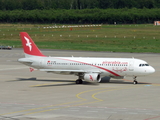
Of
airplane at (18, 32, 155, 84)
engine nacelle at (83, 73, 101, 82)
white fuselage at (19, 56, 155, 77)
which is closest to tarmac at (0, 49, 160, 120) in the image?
engine nacelle at (83, 73, 101, 82)

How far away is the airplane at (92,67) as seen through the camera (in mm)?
63344

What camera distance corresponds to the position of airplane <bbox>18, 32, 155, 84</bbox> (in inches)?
2494

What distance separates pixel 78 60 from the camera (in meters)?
65.8

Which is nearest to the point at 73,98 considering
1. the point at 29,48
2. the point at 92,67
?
the point at 92,67

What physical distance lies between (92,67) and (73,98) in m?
13.3

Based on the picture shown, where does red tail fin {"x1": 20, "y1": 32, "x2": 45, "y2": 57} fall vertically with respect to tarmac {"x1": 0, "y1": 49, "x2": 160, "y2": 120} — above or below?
above

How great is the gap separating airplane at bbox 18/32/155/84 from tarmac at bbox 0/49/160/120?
1577mm

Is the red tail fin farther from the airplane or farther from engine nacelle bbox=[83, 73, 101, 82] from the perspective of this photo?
engine nacelle bbox=[83, 73, 101, 82]

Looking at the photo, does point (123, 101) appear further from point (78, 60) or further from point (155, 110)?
point (78, 60)

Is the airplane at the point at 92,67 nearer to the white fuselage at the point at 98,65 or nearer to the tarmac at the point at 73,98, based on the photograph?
the white fuselage at the point at 98,65

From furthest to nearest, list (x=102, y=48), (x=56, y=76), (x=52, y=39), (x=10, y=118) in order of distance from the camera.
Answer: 1. (x=52, y=39)
2. (x=102, y=48)
3. (x=56, y=76)
4. (x=10, y=118)

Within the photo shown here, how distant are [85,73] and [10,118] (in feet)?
83.9

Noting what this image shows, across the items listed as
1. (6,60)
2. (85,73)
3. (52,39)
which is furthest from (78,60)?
(52,39)

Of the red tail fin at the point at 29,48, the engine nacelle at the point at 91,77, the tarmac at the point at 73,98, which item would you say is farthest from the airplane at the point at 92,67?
the tarmac at the point at 73,98
